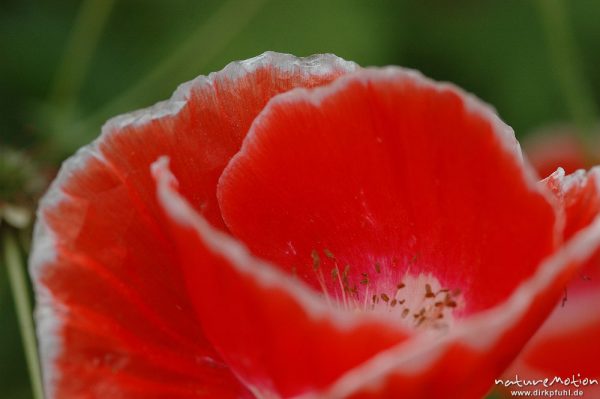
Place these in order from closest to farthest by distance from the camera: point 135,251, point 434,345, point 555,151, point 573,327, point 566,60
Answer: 1. point 434,345
2. point 135,251
3. point 573,327
4. point 566,60
5. point 555,151

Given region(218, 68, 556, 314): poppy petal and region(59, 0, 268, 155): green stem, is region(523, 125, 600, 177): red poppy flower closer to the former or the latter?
region(59, 0, 268, 155): green stem

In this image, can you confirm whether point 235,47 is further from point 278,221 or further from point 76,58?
point 278,221

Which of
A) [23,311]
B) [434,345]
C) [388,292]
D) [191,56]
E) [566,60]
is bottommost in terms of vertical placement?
[434,345]

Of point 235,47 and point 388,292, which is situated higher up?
point 235,47

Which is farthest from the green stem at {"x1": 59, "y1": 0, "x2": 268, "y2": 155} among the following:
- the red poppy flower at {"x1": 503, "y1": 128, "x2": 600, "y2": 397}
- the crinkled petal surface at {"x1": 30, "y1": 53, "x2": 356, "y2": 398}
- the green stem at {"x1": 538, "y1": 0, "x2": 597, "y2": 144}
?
the crinkled petal surface at {"x1": 30, "y1": 53, "x2": 356, "y2": 398}

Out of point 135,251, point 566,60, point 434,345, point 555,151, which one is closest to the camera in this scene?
point 434,345

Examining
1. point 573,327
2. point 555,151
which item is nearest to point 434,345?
point 573,327

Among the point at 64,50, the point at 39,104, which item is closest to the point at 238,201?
the point at 39,104
